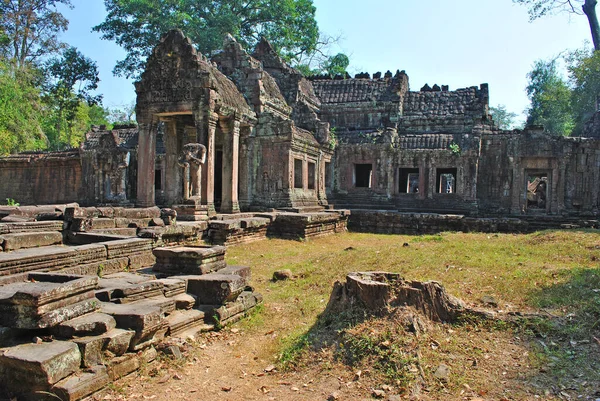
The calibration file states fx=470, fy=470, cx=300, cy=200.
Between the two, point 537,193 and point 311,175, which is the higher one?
point 311,175

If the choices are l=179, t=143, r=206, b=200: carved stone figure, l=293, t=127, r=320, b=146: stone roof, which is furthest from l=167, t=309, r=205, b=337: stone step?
l=293, t=127, r=320, b=146: stone roof

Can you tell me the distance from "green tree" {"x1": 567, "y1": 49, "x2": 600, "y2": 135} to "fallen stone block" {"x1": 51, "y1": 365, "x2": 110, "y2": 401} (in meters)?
29.6

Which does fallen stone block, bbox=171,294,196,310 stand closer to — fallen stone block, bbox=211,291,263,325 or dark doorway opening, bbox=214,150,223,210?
fallen stone block, bbox=211,291,263,325

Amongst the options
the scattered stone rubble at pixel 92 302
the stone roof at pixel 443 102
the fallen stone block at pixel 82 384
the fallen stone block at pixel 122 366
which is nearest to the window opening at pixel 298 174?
the stone roof at pixel 443 102

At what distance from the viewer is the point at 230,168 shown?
1461 centimetres

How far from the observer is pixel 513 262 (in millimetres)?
9086

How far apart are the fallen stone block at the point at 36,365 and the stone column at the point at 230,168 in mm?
10576

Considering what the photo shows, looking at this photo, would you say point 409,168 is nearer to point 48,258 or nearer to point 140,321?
point 48,258

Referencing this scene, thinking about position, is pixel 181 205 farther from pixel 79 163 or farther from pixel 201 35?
pixel 201 35

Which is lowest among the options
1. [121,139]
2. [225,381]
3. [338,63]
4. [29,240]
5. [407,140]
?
[225,381]

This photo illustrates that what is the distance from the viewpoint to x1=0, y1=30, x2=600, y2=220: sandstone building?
13.8 meters

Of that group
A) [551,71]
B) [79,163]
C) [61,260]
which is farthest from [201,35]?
[551,71]

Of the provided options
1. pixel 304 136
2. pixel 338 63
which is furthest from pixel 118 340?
pixel 338 63

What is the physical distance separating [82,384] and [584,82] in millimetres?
33944
